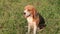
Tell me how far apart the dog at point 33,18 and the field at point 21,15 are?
209 mm

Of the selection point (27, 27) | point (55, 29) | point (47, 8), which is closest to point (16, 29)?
point (27, 27)

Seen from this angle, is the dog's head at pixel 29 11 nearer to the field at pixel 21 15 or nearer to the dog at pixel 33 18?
the dog at pixel 33 18

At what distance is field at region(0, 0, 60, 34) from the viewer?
698cm

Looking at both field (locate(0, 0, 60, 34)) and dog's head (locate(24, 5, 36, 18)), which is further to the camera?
field (locate(0, 0, 60, 34))

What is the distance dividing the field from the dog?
0.68ft

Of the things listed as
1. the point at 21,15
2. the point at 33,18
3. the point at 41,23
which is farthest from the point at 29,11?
the point at 21,15

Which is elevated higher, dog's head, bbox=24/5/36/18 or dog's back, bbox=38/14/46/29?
dog's head, bbox=24/5/36/18

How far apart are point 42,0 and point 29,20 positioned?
2.38m

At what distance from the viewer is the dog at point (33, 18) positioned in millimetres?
6480

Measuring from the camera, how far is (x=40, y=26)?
6.92 metres

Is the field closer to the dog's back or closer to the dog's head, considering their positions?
the dog's back

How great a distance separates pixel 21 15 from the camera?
763 cm

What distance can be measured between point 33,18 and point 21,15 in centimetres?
102

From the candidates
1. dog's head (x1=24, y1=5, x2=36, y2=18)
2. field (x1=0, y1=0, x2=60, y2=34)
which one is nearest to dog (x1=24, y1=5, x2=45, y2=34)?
dog's head (x1=24, y1=5, x2=36, y2=18)
